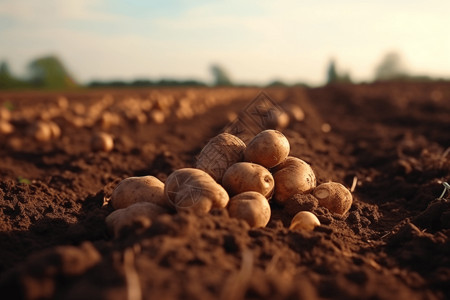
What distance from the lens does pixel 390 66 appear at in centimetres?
9456

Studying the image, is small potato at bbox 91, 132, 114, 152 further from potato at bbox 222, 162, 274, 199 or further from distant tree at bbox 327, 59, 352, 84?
→ distant tree at bbox 327, 59, 352, 84

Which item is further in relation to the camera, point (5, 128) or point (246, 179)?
point (5, 128)

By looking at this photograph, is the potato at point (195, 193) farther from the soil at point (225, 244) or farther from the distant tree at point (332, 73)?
the distant tree at point (332, 73)

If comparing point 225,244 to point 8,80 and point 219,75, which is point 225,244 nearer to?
point 8,80

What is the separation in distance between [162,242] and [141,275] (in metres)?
0.49

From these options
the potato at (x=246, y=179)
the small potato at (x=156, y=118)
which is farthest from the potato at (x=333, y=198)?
the small potato at (x=156, y=118)

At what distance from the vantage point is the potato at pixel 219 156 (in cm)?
484

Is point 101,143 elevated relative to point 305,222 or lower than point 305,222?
lower

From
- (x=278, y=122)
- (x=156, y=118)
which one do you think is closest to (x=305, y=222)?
(x=278, y=122)

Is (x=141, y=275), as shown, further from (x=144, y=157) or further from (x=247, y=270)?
(x=144, y=157)

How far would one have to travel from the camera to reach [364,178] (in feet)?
25.3

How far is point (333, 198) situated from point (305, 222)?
2.72ft

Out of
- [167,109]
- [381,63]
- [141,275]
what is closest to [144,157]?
[141,275]

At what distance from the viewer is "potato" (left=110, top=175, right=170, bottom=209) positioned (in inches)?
179
